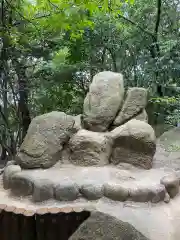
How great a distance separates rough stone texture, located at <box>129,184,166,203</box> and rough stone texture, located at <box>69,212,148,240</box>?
1939 mm

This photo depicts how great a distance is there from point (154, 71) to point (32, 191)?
3800mm

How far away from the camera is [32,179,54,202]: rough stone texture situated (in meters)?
3.66

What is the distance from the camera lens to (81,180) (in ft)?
12.5

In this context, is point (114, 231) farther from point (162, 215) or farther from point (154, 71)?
point (154, 71)

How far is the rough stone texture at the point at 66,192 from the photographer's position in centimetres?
365

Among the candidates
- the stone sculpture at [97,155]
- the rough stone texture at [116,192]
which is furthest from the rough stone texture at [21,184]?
the rough stone texture at [116,192]

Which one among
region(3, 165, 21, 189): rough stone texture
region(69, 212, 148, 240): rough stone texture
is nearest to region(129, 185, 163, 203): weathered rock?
region(3, 165, 21, 189): rough stone texture

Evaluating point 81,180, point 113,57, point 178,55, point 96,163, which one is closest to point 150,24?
point 113,57

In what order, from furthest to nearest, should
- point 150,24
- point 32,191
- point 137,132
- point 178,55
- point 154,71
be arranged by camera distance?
1. point 150,24
2. point 154,71
3. point 178,55
4. point 137,132
5. point 32,191

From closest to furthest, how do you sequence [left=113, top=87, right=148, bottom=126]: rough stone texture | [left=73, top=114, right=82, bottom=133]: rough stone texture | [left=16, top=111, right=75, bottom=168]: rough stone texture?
[left=16, top=111, right=75, bottom=168]: rough stone texture
[left=73, top=114, right=82, bottom=133]: rough stone texture
[left=113, top=87, right=148, bottom=126]: rough stone texture

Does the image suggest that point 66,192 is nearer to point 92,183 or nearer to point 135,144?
point 92,183

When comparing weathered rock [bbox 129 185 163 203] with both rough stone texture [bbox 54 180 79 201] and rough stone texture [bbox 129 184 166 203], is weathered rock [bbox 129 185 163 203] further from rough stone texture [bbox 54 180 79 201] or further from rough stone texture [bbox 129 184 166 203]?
rough stone texture [bbox 54 180 79 201]

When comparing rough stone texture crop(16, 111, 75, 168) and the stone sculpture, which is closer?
the stone sculpture

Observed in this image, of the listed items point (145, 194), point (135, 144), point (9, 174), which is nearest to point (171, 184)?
point (145, 194)
